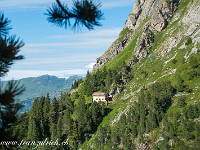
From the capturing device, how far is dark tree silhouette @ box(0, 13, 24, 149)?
667cm

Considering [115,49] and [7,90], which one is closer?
[7,90]

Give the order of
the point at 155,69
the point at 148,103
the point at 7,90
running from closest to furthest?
the point at 7,90, the point at 148,103, the point at 155,69

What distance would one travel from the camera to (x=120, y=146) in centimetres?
7025

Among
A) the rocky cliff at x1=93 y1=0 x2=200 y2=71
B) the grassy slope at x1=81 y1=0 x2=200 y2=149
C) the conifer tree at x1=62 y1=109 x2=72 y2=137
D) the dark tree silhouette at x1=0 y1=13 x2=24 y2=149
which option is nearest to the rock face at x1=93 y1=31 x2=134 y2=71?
the rocky cliff at x1=93 y1=0 x2=200 y2=71

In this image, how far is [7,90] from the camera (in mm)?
6617

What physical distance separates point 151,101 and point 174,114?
44.4 ft

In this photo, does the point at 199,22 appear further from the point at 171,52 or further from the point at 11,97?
the point at 11,97

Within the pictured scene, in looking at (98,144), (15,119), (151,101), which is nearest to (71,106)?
(98,144)

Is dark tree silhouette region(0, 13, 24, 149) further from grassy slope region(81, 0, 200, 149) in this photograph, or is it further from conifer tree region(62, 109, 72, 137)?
conifer tree region(62, 109, 72, 137)

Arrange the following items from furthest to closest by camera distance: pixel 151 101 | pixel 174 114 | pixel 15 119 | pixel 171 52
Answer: pixel 171 52 < pixel 151 101 < pixel 174 114 < pixel 15 119

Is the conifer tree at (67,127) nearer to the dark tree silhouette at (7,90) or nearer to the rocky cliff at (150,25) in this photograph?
the rocky cliff at (150,25)

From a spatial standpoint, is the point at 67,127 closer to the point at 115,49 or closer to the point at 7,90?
the point at 7,90

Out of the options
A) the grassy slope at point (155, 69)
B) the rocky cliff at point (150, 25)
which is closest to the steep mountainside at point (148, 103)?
the grassy slope at point (155, 69)

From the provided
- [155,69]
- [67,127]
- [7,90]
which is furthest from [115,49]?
[7,90]
